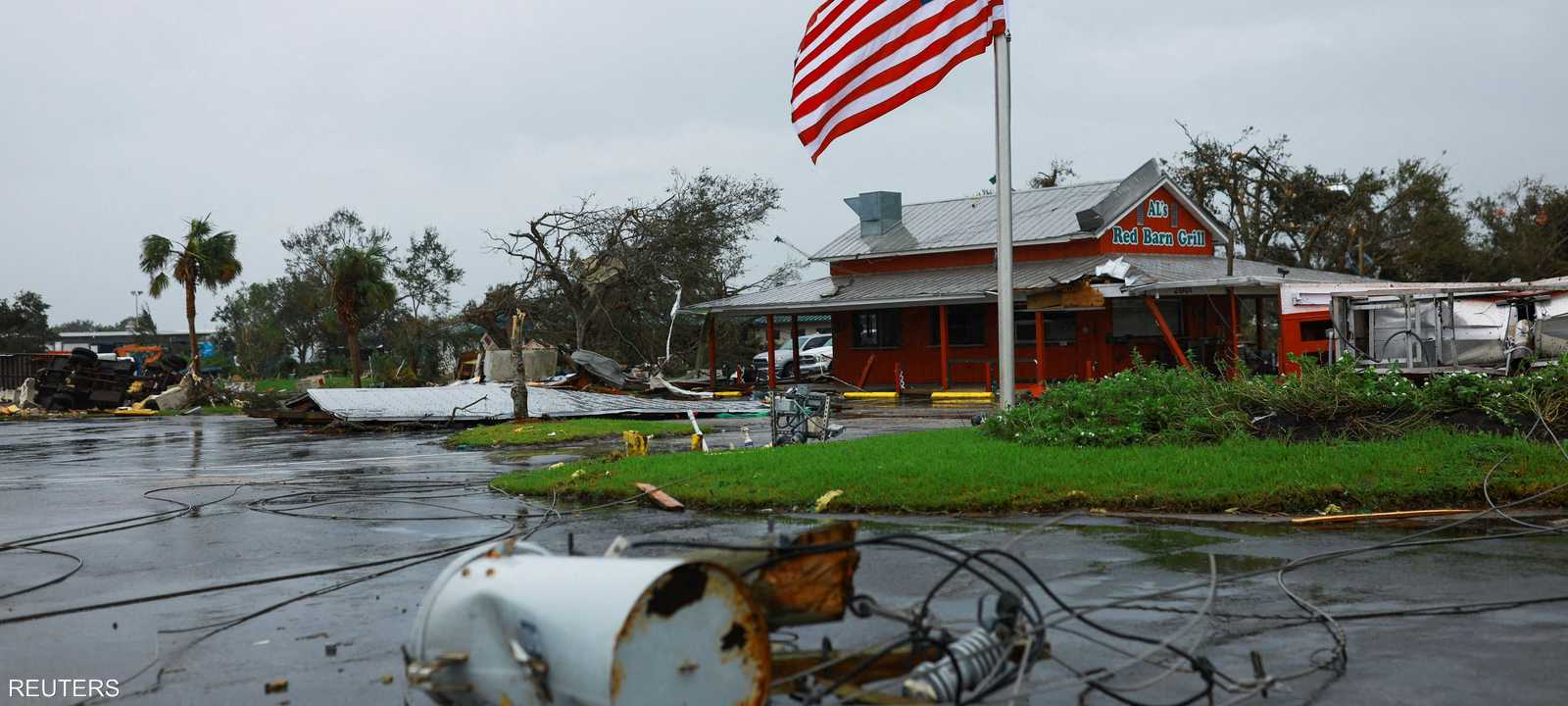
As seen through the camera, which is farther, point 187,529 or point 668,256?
point 668,256

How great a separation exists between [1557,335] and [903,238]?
2367 centimetres

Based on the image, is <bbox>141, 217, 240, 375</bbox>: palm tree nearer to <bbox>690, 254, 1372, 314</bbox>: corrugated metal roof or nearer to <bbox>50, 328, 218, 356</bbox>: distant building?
<bbox>690, 254, 1372, 314</bbox>: corrugated metal roof

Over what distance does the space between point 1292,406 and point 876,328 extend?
25.0 meters

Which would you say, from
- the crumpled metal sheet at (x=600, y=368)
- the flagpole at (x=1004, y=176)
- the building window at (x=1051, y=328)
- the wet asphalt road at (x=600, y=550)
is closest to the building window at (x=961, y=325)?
the building window at (x=1051, y=328)

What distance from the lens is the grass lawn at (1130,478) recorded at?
1039 centimetres

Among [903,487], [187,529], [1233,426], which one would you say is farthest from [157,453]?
[1233,426]

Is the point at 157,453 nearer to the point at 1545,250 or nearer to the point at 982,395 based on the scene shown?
the point at 982,395

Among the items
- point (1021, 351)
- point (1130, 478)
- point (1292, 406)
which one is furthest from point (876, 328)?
point (1130, 478)

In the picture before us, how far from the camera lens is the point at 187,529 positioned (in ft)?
38.4

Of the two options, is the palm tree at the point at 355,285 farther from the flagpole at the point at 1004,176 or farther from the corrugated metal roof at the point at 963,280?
the flagpole at the point at 1004,176

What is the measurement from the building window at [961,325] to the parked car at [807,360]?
7174 millimetres

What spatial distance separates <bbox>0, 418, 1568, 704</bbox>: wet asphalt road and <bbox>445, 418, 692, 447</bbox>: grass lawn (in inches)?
312

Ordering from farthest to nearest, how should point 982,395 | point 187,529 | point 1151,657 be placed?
point 982,395, point 187,529, point 1151,657

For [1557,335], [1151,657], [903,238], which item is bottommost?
[1151,657]
